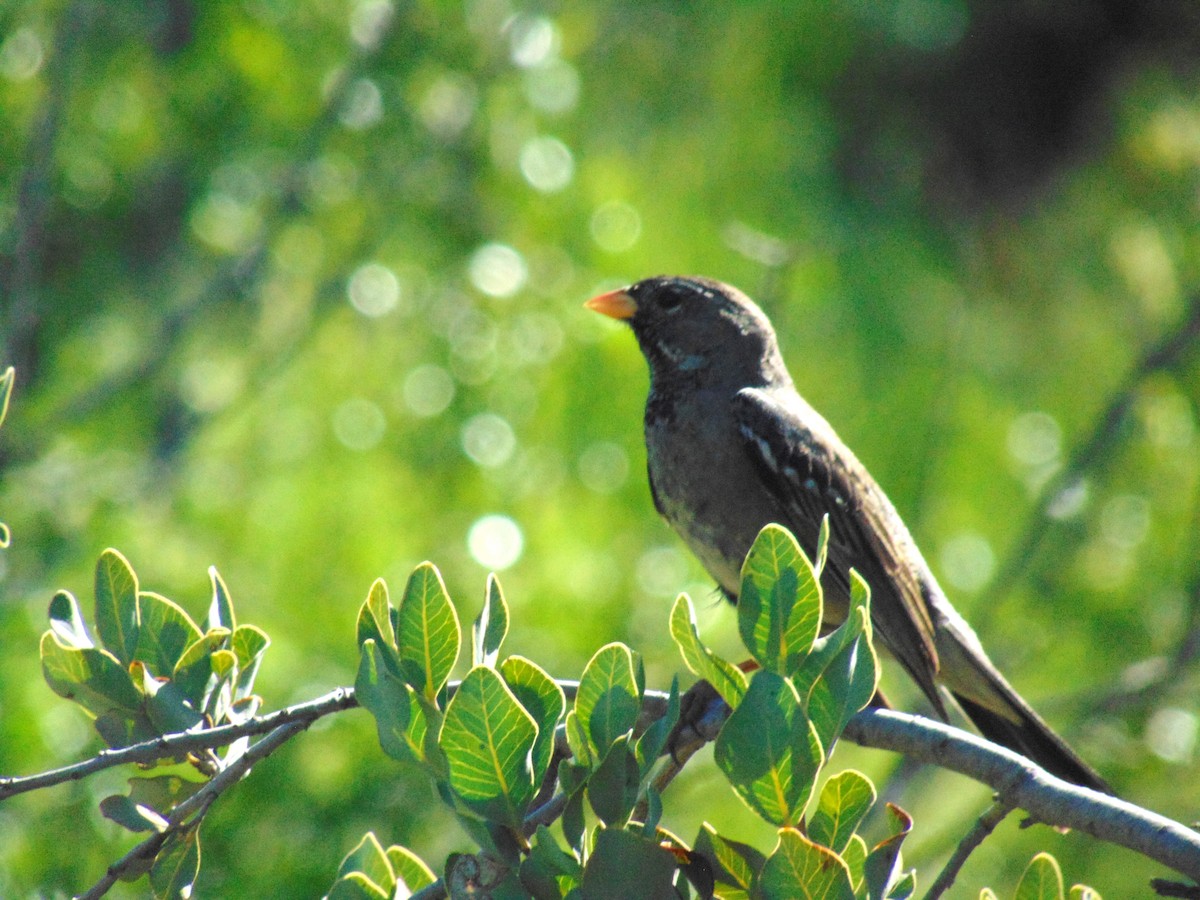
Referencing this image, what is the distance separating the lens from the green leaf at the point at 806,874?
1.76m

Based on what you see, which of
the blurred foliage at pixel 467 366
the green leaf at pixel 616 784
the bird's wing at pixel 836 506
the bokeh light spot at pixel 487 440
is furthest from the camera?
the bokeh light spot at pixel 487 440

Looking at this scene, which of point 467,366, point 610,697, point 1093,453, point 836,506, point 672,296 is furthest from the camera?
point 467,366

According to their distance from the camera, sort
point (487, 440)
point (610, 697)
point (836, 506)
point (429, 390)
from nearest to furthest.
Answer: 1. point (610, 697)
2. point (836, 506)
3. point (487, 440)
4. point (429, 390)

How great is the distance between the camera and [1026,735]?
160 inches

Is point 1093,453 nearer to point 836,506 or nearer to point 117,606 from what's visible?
point 836,506

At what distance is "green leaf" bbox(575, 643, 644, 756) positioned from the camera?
1.87m

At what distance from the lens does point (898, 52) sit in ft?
29.3

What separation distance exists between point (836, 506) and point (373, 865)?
9.02 ft

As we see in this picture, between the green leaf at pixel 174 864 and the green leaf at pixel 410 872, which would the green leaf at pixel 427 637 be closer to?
the green leaf at pixel 410 872

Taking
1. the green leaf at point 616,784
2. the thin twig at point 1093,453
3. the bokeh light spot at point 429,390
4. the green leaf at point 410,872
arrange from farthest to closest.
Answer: the bokeh light spot at point 429,390 → the thin twig at point 1093,453 → the green leaf at point 410,872 → the green leaf at point 616,784

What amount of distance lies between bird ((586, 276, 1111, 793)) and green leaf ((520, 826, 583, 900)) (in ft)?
7.39

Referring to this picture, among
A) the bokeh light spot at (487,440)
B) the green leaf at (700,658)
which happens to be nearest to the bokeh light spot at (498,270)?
the bokeh light spot at (487,440)

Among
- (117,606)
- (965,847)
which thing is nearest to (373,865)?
(117,606)

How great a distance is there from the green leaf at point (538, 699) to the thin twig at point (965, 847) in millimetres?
650
